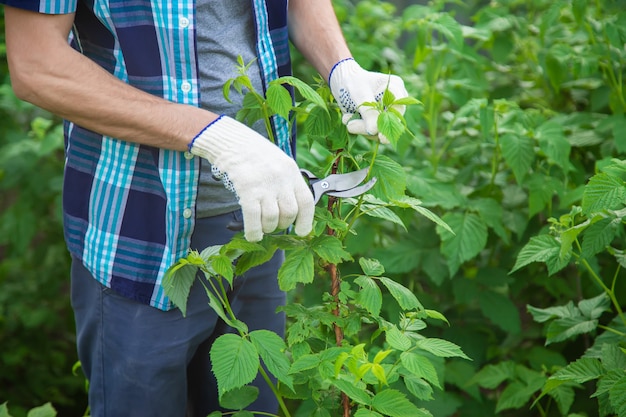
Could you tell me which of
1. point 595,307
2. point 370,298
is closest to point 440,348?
point 370,298

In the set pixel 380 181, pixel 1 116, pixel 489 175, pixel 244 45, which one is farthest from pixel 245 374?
pixel 1 116

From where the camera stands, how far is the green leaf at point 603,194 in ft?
5.04

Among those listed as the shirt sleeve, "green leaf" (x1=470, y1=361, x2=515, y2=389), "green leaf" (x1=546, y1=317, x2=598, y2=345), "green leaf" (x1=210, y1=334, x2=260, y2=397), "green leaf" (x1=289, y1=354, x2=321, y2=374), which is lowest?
"green leaf" (x1=470, y1=361, x2=515, y2=389)

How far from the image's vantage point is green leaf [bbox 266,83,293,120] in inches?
53.2

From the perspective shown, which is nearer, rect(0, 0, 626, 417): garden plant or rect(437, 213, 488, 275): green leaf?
rect(0, 0, 626, 417): garden plant

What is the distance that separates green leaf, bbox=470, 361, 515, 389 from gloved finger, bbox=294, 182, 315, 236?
1076 mm

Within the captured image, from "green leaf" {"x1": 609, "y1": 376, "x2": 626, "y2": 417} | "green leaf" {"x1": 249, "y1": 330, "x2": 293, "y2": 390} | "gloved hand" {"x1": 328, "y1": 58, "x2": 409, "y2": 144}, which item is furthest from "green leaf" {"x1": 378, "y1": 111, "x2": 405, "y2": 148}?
"green leaf" {"x1": 609, "y1": 376, "x2": 626, "y2": 417}

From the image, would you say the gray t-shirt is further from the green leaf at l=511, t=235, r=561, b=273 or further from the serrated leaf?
the green leaf at l=511, t=235, r=561, b=273

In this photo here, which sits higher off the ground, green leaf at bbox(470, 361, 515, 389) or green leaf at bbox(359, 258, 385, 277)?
green leaf at bbox(359, 258, 385, 277)

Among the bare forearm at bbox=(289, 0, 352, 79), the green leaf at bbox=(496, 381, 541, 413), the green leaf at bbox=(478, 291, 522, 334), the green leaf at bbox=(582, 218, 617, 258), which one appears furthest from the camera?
the green leaf at bbox=(478, 291, 522, 334)

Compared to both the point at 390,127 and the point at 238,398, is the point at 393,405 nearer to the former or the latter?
the point at 238,398

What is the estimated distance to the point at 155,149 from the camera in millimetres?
1538

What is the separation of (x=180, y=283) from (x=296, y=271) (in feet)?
0.94

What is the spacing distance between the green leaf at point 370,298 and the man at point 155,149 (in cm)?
17
